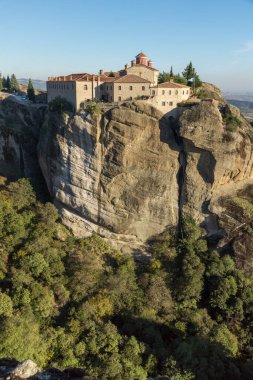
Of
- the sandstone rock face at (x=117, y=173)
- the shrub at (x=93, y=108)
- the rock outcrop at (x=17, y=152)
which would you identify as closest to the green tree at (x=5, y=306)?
the sandstone rock face at (x=117, y=173)

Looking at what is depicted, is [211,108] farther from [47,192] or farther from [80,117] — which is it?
[47,192]

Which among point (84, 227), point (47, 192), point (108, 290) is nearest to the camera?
point (108, 290)

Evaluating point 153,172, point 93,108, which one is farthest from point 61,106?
point 153,172

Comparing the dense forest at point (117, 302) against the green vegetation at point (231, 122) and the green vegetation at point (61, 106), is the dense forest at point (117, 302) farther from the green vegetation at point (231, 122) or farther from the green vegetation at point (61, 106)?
the green vegetation at point (231, 122)

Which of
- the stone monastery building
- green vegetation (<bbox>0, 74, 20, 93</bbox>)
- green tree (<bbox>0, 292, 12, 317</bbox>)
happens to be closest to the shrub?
the stone monastery building

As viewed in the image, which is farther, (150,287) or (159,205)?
(159,205)

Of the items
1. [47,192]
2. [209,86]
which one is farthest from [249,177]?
[47,192]

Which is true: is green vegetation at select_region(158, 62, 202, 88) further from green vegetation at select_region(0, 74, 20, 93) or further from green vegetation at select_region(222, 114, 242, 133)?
green vegetation at select_region(0, 74, 20, 93)

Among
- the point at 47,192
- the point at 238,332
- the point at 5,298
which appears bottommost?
the point at 238,332
